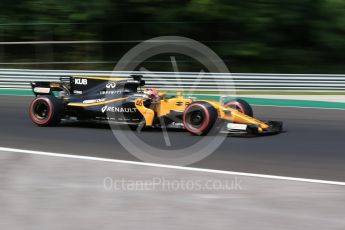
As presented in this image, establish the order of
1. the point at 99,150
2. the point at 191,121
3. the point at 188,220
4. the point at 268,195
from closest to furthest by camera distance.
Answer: the point at 188,220, the point at 268,195, the point at 99,150, the point at 191,121

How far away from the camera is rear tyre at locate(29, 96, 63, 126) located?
9.74 m

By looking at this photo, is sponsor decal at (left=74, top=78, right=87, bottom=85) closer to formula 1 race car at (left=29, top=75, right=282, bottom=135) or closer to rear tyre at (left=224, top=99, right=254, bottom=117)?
formula 1 race car at (left=29, top=75, right=282, bottom=135)

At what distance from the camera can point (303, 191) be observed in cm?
544

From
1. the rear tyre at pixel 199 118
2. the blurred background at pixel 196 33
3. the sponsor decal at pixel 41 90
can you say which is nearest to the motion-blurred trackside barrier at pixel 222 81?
the blurred background at pixel 196 33

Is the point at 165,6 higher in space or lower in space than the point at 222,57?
higher

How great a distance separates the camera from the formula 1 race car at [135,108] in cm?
866

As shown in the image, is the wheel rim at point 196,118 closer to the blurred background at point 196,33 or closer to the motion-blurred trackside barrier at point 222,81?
the motion-blurred trackside barrier at point 222,81

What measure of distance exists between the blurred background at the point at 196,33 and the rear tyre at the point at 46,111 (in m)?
9.04

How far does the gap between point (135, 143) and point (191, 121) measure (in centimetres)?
92

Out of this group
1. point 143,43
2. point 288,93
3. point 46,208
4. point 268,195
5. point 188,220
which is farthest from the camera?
point 143,43

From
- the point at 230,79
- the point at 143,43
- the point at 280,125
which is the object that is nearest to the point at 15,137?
the point at 280,125

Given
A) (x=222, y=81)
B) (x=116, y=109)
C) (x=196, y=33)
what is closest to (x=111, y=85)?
(x=116, y=109)

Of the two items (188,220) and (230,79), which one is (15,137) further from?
(230,79)

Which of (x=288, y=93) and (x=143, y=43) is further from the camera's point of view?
(x=143, y=43)
